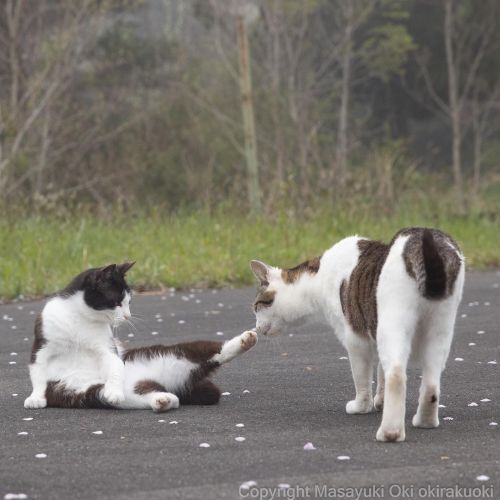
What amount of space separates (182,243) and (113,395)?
23.3 ft

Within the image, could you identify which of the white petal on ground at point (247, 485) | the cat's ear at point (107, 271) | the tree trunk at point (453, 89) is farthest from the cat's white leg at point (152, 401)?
the tree trunk at point (453, 89)

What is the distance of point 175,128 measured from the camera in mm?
23250

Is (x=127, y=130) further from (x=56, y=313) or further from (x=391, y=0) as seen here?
(x=56, y=313)

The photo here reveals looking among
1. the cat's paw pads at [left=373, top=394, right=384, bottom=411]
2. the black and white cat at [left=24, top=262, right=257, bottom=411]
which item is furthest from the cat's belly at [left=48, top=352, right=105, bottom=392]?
the cat's paw pads at [left=373, top=394, right=384, bottom=411]

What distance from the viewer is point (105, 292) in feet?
18.6

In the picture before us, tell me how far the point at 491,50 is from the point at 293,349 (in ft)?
77.4

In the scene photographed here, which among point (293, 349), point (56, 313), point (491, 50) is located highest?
point (491, 50)

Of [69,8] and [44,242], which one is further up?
[69,8]

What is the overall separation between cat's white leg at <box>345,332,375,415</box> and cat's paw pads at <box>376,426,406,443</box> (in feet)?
2.32

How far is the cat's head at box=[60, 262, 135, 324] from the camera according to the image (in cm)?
565

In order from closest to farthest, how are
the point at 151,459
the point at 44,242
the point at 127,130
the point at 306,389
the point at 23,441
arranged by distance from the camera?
the point at 151,459 < the point at 23,441 < the point at 306,389 < the point at 44,242 < the point at 127,130

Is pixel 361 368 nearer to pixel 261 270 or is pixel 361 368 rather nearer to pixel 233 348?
pixel 233 348

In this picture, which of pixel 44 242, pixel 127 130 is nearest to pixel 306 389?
pixel 44 242

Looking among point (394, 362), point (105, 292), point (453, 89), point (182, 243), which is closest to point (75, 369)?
point (105, 292)
